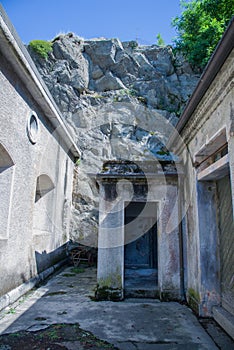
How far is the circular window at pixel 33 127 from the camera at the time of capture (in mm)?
5980

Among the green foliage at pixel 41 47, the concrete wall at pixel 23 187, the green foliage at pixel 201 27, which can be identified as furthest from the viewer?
the green foliage at pixel 201 27

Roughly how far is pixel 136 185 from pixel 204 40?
11874 millimetres

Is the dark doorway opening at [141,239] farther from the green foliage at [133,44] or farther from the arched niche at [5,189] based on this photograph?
the green foliage at [133,44]

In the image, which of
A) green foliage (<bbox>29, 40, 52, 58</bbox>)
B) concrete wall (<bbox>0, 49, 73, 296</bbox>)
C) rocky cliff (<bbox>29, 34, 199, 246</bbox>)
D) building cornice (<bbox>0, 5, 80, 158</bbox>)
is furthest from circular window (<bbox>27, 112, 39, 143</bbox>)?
green foliage (<bbox>29, 40, 52, 58</bbox>)

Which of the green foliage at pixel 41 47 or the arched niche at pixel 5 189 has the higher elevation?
the green foliage at pixel 41 47

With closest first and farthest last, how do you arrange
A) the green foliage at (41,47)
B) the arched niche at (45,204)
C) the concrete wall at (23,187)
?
the concrete wall at (23,187)
the arched niche at (45,204)
the green foliage at (41,47)

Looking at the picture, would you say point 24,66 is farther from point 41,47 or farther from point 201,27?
point 201,27

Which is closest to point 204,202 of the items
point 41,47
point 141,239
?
point 141,239

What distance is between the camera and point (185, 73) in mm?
14000

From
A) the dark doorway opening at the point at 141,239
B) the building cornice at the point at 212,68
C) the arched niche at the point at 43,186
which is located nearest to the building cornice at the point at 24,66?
the arched niche at the point at 43,186

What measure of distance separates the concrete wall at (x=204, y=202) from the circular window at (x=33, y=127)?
12.6ft

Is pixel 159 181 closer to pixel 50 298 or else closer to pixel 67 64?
pixel 50 298

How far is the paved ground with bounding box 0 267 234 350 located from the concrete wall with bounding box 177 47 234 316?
547mm

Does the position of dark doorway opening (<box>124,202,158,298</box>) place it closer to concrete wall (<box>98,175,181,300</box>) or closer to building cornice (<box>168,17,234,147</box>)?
concrete wall (<box>98,175,181,300</box>)
